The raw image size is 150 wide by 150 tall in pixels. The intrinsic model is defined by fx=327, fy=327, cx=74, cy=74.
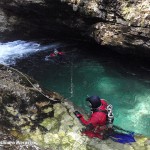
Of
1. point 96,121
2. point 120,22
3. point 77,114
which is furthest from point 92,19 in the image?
point 96,121

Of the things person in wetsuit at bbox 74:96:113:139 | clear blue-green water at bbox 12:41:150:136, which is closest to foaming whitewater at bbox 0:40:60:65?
clear blue-green water at bbox 12:41:150:136

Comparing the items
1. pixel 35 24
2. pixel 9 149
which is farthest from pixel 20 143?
pixel 35 24

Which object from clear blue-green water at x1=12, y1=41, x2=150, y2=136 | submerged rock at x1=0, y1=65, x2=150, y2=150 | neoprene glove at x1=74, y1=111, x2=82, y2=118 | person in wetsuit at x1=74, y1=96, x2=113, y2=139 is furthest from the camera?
clear blue-green water at x1=12, y1=41, x2=150, y2=136

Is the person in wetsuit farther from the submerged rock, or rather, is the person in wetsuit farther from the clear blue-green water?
the clear blue-green water

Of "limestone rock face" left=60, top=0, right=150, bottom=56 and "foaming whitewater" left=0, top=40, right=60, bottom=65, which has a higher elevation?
"limestone rock face" left=60, top=0, right=150, bottom=56

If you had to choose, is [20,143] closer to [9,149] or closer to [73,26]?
[9,149]

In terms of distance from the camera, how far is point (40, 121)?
33.1ft

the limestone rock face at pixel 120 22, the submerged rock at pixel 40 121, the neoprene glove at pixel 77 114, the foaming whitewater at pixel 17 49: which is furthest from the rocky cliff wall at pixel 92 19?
the neoprene glove at pixel 77 114

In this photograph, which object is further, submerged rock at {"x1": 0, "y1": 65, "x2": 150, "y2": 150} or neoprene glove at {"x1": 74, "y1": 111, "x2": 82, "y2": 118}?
neoprene glove at {"x1": 74, "y1": 111, "x2": 82, "y2": 118}

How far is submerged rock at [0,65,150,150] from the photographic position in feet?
31.1

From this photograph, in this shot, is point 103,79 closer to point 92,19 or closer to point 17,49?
point 92,19

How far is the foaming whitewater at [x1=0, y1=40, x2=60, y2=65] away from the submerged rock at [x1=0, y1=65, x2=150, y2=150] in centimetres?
692

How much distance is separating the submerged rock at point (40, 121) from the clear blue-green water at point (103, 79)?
3.18 m

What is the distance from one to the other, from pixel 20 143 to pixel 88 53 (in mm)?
9829
